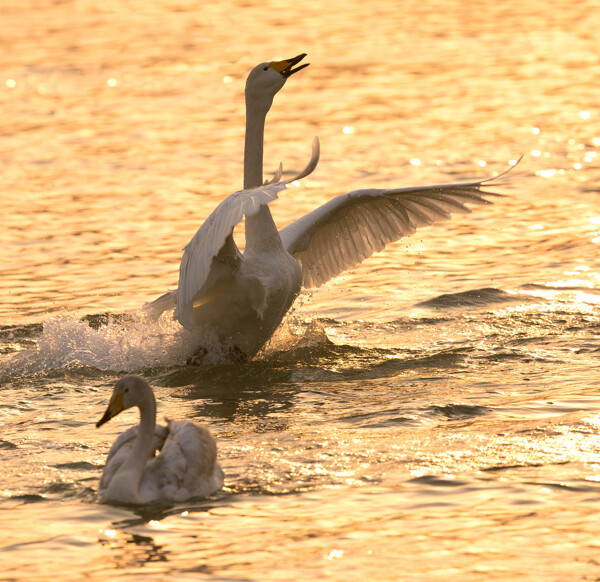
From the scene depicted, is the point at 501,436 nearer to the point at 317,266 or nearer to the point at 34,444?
the point at 34,444

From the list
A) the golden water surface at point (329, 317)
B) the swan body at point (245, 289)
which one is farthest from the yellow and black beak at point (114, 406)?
the swan body at point (245, 289)

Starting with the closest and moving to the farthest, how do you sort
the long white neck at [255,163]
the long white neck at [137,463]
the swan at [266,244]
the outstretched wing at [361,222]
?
1. the long white neck at [137,463]
2. the swan at [266,244]
3. the long white neck at [255,163]
4. the outstretched wing at [361,222]

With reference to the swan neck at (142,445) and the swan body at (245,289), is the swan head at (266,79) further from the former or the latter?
the swan neck at (142,445)

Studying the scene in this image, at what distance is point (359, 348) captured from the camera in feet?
41.4

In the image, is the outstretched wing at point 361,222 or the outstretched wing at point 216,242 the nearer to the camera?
the outstretched wing at point 216,242

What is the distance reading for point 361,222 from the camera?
44.5 feet

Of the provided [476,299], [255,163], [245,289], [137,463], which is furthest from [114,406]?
[476,299]

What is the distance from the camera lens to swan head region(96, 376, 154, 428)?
9008mm

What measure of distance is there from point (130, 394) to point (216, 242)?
4.86 ft

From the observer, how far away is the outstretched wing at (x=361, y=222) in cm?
1289

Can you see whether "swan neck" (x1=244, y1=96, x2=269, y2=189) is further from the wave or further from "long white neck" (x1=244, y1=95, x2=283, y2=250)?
the wave

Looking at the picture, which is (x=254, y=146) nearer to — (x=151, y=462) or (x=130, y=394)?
(x=130, y=394)

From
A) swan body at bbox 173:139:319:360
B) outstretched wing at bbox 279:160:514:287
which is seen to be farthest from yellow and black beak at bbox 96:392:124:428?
outstretched wing at bbox 279:160:514:287

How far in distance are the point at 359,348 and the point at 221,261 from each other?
1999 millimetres
